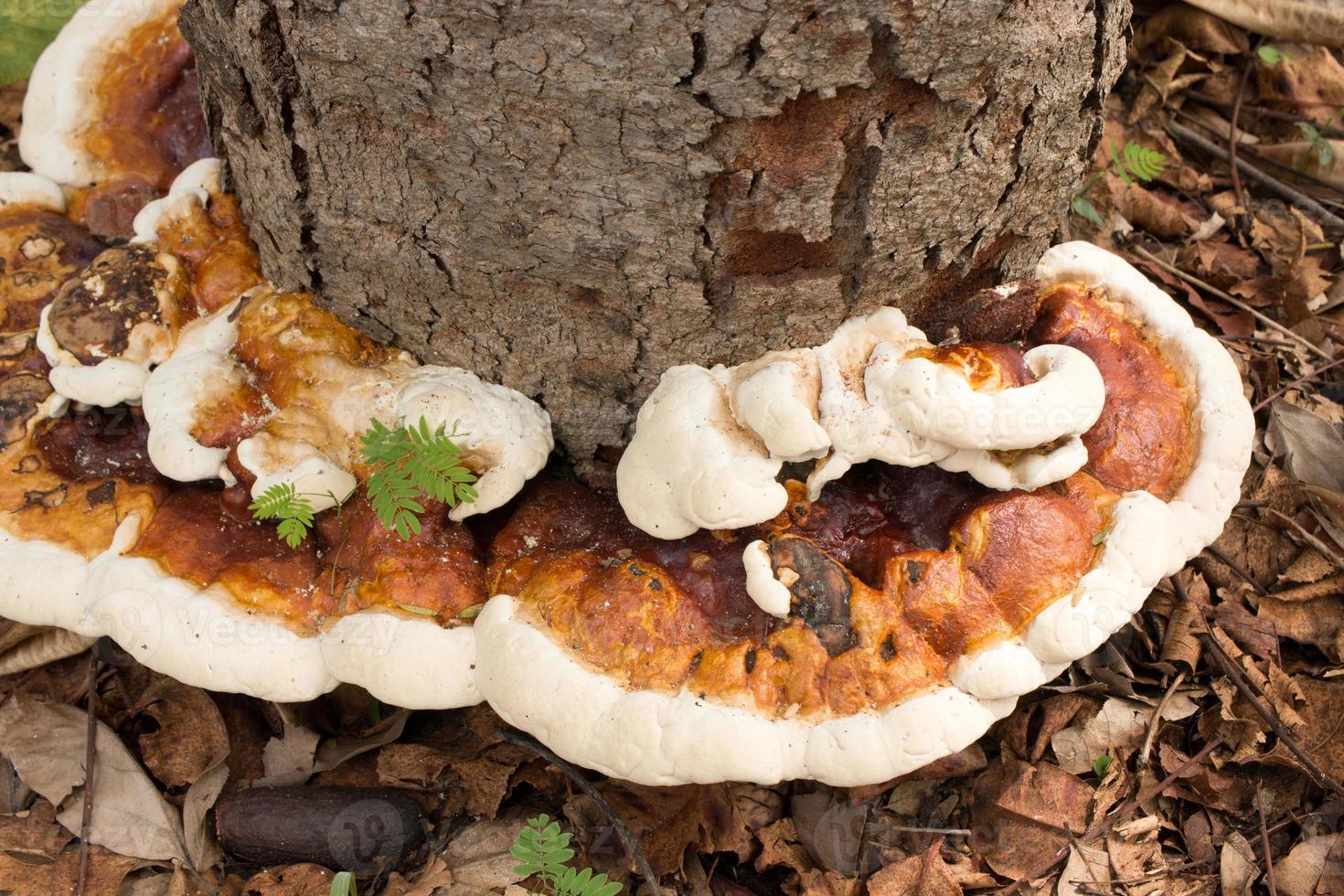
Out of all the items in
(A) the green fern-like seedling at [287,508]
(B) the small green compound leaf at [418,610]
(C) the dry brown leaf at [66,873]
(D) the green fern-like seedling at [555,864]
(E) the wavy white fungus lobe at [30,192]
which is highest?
(E) the wavy white fungus lobe at [30,192]

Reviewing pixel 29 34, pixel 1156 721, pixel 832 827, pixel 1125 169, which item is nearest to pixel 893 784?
pixel 832 827

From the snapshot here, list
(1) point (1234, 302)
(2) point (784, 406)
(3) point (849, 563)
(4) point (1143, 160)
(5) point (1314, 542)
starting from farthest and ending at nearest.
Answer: (1) point (1234, 302)
(4) point (1143, 160)
(5) point (1314, 542)
(3) point (849, 563)
(2) point (784, 406)

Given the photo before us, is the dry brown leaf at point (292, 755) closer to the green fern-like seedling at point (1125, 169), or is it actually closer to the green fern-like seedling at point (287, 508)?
the green fern-like seedling at point (287, 508)

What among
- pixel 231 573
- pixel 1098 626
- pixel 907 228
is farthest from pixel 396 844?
pixel 907 228

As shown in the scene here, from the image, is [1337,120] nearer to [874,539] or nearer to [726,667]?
[874,539]

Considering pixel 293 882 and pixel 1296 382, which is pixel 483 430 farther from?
pixel 1296 382

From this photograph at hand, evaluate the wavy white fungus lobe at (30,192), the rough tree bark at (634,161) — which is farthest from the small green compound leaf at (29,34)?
the rough tree bark at (634,161)
